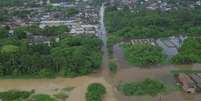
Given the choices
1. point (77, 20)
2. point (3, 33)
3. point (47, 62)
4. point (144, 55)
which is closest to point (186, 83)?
point (144, 55)

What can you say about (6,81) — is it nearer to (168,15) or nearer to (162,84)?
(162,84)

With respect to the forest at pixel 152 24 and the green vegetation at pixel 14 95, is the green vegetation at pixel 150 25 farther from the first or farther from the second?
the green vegetation at pixel 14 95

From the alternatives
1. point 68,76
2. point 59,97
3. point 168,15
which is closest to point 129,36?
point 168,15

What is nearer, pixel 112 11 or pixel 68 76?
pixel 68 76

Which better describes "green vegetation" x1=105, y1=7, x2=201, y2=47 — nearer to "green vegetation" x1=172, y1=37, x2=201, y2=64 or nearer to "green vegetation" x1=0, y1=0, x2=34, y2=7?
"green vegetation" x1=172, y1=37, x2=201, y2=64

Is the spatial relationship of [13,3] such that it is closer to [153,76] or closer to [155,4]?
[155,4]

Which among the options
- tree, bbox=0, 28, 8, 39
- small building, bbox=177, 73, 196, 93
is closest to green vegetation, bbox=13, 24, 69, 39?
tree, bbox=0, 28, 8, 39
